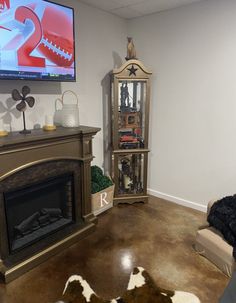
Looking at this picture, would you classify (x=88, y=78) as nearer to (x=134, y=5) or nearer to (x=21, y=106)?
(x=134, y=5)

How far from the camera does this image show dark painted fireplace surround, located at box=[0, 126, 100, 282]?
6.13ft

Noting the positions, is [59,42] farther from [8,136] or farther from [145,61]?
[145,61]

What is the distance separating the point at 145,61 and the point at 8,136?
2.03 meters

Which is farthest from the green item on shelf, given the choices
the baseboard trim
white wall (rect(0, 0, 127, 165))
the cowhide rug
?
the cowhide rug

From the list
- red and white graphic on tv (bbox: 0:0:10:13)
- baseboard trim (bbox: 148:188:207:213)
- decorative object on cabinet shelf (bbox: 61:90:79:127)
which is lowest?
baseboard trim (bbox: 148:188:207:213)

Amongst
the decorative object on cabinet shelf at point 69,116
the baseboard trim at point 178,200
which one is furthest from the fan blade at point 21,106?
the baseboard trim at point 178,200

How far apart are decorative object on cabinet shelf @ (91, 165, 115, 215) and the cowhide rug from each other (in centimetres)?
99

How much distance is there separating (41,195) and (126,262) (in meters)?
1.00

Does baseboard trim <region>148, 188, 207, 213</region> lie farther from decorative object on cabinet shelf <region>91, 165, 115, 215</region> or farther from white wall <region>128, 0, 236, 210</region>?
decorative object on cabinet shelf <region>91, 165, 115, 215</region>

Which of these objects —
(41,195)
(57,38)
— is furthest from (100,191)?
(57,38)

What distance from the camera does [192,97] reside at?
2797 mm

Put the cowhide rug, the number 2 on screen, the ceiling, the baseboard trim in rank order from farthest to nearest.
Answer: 1. the baseboard trim
2. the ceiling
3. the number 2 on screen
4. the cowhide rug

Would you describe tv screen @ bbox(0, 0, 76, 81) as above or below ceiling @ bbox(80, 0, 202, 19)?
below

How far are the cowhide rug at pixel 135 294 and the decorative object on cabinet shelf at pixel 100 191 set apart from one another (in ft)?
3.25
